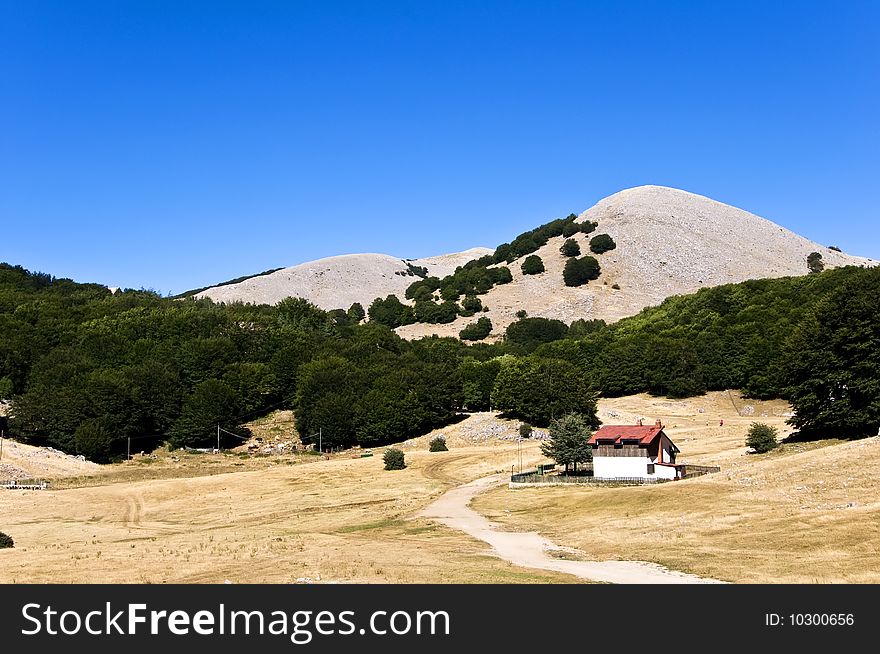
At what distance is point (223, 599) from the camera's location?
25516 mm

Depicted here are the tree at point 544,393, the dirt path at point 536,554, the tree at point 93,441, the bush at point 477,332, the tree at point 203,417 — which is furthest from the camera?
the bush at point 477,332

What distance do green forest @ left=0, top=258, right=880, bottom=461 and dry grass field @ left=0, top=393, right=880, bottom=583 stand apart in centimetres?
1408

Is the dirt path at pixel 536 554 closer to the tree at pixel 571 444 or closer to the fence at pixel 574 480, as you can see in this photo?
the fence at pixel 574 480

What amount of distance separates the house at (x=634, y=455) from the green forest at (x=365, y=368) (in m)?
18.1

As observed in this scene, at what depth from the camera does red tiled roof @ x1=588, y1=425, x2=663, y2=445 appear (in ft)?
239

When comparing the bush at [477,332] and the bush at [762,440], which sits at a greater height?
the bush at [477,332]

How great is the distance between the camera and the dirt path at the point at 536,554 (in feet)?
112

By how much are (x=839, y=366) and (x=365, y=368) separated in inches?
3274

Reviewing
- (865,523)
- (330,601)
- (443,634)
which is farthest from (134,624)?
(865,523)

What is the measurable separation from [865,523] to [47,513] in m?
66.0

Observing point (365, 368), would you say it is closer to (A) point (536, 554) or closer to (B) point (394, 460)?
(B) point (394, 460)

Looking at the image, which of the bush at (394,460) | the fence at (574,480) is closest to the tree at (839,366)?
the fence at (574,480)

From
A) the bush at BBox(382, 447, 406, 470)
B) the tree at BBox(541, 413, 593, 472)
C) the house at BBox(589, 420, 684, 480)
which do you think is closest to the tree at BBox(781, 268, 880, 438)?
the house at BBox(589, 420, 684, 480)

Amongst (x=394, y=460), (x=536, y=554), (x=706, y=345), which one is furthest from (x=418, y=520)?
(x=706, y=345)
